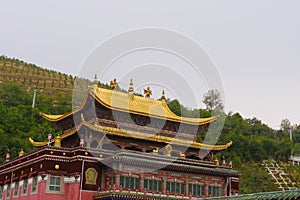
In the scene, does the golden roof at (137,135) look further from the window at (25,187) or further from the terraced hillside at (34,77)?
the terraced hillside at (34,77)

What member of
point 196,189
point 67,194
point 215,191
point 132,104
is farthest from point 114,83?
point 215,191

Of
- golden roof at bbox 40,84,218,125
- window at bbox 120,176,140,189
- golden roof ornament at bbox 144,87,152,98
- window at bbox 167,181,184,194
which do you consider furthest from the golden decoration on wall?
golden roof ornament at bbox 144,87,152,98

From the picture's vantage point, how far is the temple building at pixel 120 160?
33.7m

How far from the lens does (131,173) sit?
112 ft

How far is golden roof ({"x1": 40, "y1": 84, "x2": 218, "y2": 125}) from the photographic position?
37838 mm

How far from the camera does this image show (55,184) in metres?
33.8

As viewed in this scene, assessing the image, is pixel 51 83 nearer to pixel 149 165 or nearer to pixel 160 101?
pixel 160 101

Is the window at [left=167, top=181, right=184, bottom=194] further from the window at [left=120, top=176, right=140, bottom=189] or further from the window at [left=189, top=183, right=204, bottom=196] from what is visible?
the window at [left=120, top=176, right=140, bottom=189]

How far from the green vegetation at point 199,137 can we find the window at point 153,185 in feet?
62.9

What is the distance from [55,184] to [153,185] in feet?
24.2

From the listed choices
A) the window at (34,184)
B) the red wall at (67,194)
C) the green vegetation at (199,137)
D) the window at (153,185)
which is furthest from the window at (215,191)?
the green vegetation at (199,137)

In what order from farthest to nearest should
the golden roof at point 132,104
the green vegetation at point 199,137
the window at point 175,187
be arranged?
the green vegetation at point 199,137
the golden roof at point 132,104
the window at point 175,187

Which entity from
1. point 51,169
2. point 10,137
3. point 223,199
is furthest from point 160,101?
point 10,137

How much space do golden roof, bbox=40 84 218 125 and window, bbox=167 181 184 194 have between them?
646cm
